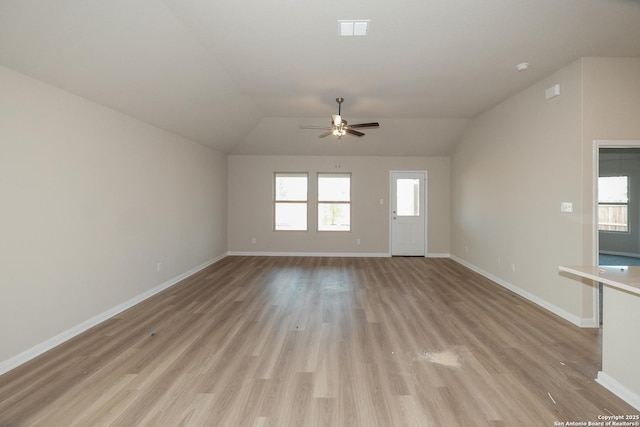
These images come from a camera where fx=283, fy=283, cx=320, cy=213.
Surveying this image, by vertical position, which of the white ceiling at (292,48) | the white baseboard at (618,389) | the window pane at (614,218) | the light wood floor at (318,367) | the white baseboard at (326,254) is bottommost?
the light wood floor at (318,367)

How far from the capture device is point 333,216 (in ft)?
23.7

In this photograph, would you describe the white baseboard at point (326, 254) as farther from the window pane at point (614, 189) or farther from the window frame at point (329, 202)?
the window pane at point (614, 189)

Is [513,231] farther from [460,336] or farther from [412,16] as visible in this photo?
[412,16]

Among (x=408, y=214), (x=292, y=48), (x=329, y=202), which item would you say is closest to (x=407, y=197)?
(x=408, y=214)

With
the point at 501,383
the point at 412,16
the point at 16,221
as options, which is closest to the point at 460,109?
the point at 412,16

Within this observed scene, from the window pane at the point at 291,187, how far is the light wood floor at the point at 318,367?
11.8 feet

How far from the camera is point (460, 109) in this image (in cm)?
503

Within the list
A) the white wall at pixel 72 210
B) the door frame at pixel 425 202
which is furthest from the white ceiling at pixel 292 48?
the door frame at pixel 425 202

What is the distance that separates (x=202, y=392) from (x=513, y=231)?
4529mm

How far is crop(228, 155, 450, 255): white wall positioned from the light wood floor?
3.16 meters

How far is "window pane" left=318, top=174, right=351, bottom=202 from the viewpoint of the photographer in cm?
719

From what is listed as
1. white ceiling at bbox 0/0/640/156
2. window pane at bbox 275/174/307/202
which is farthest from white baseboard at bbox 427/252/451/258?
white ceiling at bbox 0/0/640/156

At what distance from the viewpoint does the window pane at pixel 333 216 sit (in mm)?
7191

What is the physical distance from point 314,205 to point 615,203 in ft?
25.0
